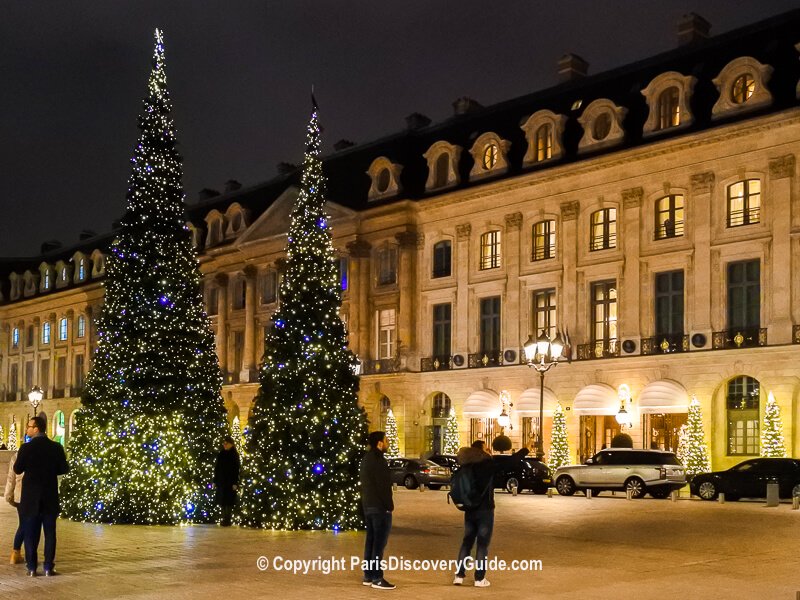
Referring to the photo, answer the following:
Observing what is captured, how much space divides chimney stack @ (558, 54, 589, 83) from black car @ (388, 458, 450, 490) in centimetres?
1854

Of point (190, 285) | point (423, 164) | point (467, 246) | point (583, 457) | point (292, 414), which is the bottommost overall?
point (583, 457)

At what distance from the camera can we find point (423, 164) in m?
53.5

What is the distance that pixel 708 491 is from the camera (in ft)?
108

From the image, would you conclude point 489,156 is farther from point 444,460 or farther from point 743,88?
point 444,460

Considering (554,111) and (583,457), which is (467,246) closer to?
(554,111)

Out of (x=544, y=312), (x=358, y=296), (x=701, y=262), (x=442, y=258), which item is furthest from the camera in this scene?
(x=358, y=296)

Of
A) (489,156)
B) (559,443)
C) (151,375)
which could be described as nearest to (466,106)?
(489,156)

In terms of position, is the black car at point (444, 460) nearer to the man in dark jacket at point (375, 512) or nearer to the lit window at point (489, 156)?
the lit window at point (489, 156)

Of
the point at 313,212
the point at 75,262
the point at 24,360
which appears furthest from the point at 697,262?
the point at 24,360

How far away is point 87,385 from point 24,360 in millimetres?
67856

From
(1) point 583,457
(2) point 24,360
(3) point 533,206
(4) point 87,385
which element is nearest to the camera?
(4) point 87,385

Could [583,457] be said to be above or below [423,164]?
below

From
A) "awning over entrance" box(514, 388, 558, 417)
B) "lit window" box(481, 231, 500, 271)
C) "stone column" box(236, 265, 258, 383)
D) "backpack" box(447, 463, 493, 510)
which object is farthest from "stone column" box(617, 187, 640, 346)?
"backpack" box(447, 463, 493, 510)

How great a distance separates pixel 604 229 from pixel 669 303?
4448 millimetres
